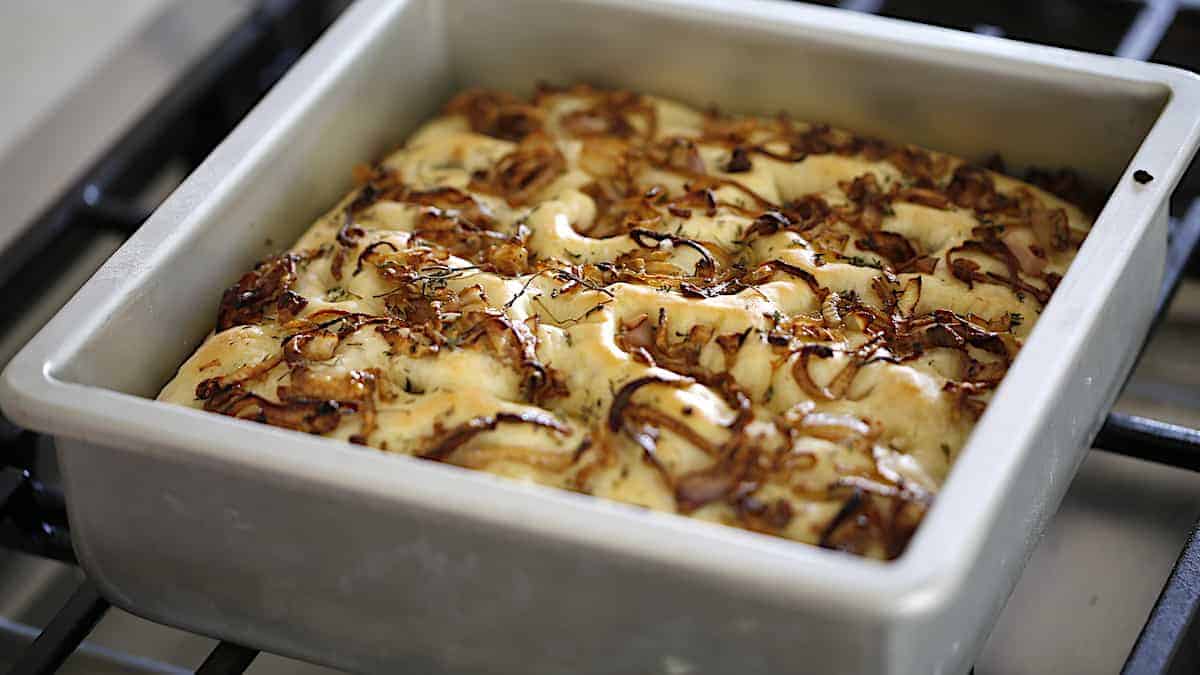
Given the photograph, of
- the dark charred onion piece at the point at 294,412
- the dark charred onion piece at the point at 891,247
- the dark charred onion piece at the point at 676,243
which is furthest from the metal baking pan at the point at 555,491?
the dark charred onion piece at the point at 676,243

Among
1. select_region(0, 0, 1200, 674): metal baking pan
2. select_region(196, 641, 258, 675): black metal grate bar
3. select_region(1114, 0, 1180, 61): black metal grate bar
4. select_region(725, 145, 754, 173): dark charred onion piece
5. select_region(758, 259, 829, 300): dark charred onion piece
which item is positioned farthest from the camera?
select_region(1114, 0, 1180, 61): black metal grate bar

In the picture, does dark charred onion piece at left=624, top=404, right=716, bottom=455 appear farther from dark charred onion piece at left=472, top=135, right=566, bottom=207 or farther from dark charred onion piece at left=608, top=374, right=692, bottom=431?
dark charred onion piece at left=472, top=135, right=566, bottom=207

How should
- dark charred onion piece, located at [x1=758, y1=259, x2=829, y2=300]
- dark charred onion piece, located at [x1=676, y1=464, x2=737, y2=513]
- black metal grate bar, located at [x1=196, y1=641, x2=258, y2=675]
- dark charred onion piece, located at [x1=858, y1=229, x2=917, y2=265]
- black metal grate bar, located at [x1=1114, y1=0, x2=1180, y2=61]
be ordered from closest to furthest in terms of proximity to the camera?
1. dark charred onion piece, located at [x1=676, y1=464, x2=737, y2=513]
2. black metal grate bar, located at [x1=196, y1=641, x2=258, y2=675]
3. dark charred onion piece, located at [x1=758, y1=259, x2=829, y2=300]
4. dark charred onion piece, located at [x1=858, y1=229, x2=917, y2=265]
5. black metal grate bar, located at [x1=1114, y1=0, x2=1180, y2=61]

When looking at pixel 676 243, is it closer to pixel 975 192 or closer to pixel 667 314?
pixel 667 314

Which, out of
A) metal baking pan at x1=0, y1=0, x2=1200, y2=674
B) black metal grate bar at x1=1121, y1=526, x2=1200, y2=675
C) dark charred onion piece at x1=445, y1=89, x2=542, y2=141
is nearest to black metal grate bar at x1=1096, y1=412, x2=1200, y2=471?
metal baking pan at x1=0, y1=0, x2=1200, y2=674

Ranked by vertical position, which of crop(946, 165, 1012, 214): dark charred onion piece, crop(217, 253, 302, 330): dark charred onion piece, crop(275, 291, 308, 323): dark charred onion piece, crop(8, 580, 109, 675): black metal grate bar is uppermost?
crop(946, 165, 1012, 214): dark charred onion piece

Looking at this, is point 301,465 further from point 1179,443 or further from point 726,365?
point 1179,443

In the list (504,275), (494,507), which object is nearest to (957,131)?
(504,275)

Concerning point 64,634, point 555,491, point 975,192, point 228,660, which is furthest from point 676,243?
point 64,634

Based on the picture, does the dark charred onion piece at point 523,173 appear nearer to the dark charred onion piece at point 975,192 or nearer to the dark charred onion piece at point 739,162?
the dark charred onion piece at point 739,162
